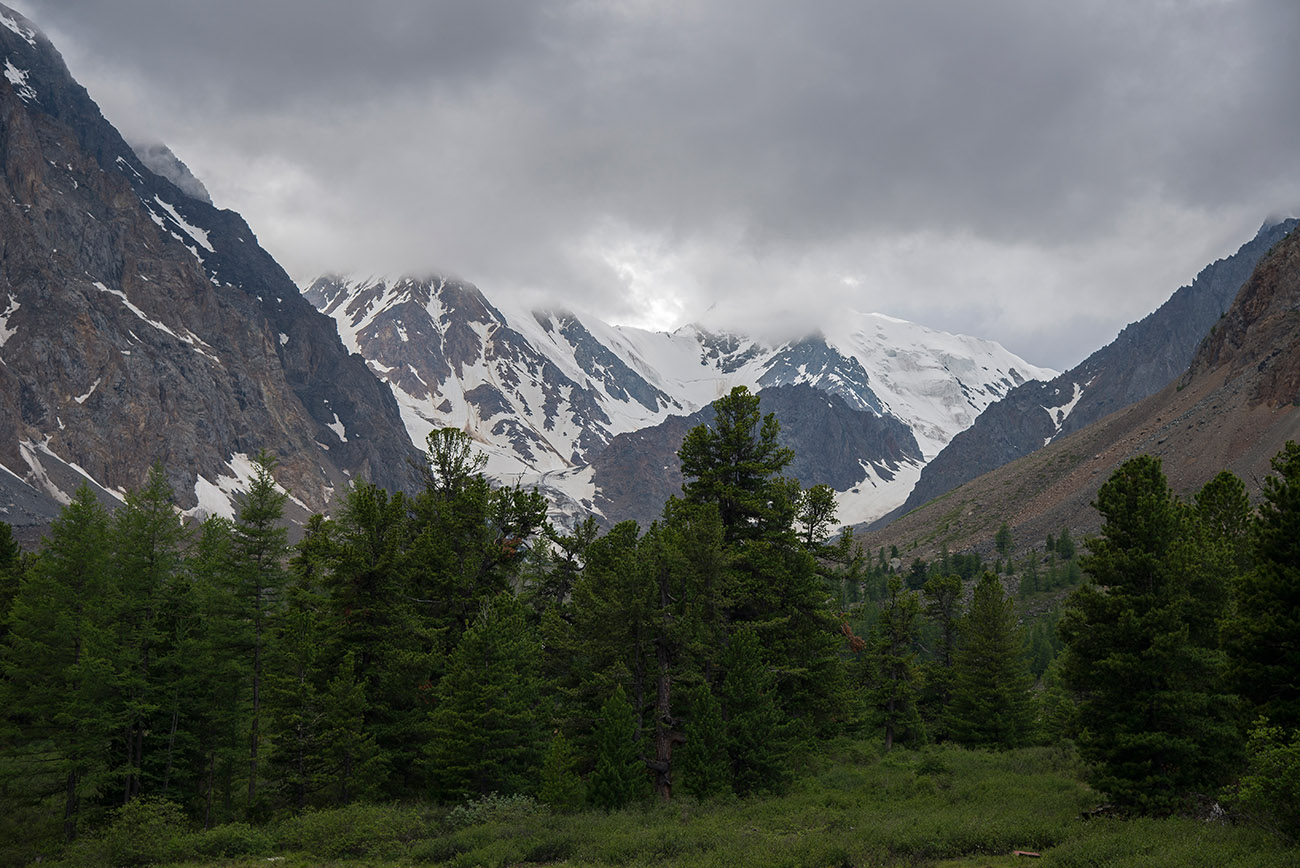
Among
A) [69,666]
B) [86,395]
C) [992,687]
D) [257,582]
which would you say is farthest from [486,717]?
[86,395]

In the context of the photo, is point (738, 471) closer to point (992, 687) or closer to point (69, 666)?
point (992, 687)

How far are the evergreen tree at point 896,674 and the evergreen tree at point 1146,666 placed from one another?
21.4 metres

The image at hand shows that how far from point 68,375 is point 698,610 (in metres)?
222

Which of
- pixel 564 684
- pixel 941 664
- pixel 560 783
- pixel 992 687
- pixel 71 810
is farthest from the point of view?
pixel 941 664

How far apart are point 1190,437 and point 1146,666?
397 ft

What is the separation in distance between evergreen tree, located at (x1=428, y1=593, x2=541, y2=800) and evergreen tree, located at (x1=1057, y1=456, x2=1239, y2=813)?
61.7 ft

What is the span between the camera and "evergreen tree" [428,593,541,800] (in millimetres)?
28344

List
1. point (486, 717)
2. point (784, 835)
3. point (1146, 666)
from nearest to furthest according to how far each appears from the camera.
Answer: point (1146, 666) < point (784, 835) < point (486, 717)

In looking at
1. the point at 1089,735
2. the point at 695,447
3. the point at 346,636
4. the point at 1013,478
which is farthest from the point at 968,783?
the point at 1013,478

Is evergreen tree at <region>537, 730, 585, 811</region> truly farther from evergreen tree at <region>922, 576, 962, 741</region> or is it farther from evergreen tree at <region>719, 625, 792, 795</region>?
evergreen tree at <region>922, 576, 962, 741</region>

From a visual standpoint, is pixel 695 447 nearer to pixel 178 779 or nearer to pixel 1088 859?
pixel 1088 859

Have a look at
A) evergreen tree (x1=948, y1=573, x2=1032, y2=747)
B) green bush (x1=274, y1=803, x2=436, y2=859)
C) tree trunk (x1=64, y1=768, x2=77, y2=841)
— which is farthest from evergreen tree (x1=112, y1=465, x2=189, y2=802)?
evergreen tree (x1=948, y1=573, x2=1032, y2=747)

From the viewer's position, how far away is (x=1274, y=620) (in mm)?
19031

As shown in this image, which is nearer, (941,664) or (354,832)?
(354,832)
